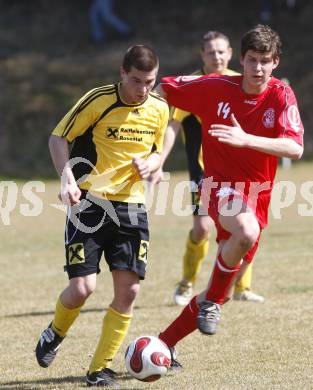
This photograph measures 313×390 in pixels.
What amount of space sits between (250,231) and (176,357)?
1.10 metres

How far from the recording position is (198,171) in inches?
340

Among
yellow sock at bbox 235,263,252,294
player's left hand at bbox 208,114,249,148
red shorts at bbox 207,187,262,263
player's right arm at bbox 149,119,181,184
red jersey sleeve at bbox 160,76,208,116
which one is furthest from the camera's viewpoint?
yellow sock at bbox 235,263,252,294

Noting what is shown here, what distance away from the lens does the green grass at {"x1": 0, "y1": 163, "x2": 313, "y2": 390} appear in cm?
566

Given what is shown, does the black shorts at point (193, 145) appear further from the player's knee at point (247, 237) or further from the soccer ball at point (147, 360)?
the soccer ball at point (147, 360)

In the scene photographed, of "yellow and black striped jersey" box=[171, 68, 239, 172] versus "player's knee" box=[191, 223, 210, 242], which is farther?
"yellow and black striped jersey" box=[171, 68, 239, 172]

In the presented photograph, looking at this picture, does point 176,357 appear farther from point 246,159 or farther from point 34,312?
point 34,312

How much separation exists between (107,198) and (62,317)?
768 millimetres

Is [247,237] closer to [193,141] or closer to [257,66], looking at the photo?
[257,66]

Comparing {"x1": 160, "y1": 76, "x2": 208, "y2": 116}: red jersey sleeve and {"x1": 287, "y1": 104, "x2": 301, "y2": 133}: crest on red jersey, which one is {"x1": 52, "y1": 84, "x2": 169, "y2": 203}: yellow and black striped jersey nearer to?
{"x1": 160, "y1": 76, "x2": 208, "y2": 116}: red jersey sleeve

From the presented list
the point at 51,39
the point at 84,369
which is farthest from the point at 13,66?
the point at 84,369

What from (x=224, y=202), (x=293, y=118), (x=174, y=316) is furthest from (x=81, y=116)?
(x=174, y=316)

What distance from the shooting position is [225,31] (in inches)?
1097

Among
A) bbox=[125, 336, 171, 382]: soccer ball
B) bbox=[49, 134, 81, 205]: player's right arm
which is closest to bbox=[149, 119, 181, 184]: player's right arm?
bbox=[49, 134, 81, 205]: player's right arm

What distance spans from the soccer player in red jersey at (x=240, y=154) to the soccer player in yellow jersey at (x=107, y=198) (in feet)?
1.28
